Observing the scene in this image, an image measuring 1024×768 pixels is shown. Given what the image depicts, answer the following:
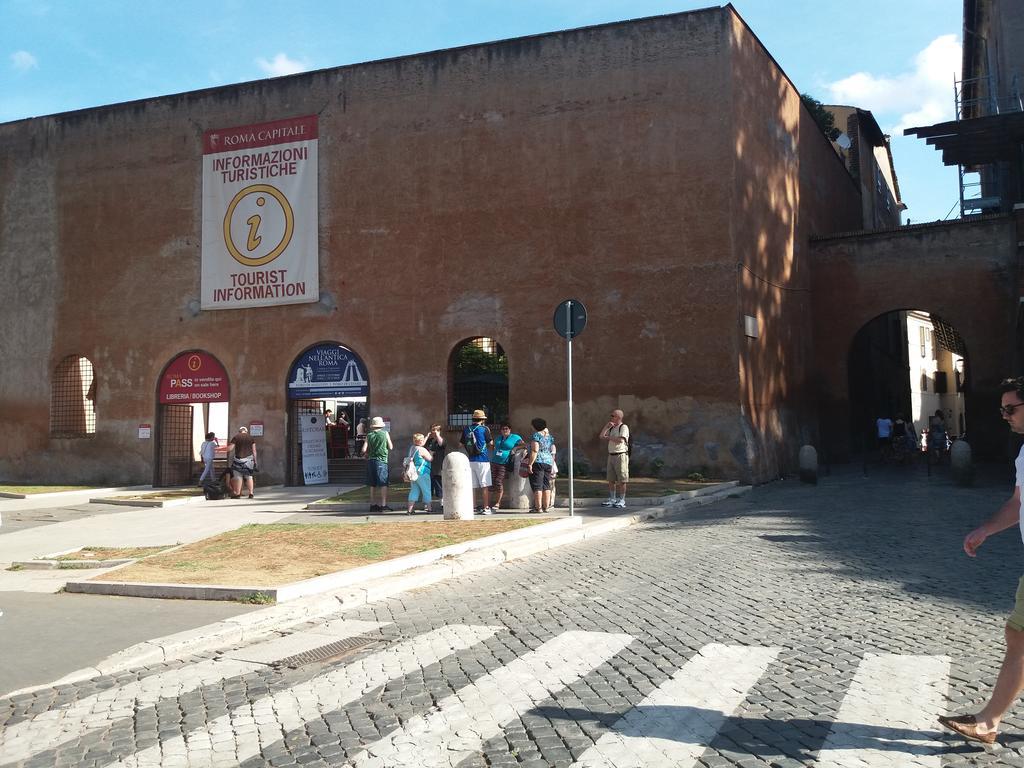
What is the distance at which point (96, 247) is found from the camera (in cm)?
2595

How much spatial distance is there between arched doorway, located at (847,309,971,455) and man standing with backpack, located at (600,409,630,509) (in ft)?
40.8

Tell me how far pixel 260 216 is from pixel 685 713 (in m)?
22.1

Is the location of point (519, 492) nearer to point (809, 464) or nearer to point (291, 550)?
point (291, 550)

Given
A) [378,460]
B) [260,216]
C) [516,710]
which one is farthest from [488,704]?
[260,216]

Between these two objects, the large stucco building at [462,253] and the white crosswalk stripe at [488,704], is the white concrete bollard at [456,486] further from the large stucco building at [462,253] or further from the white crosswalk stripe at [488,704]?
the large stucco building at [462,253]

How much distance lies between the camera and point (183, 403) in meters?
24.9

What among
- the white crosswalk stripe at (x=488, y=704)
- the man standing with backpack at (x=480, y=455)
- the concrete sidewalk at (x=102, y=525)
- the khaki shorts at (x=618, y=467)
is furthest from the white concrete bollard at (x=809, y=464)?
the white crosswalk stripe at (x=488, y=704)

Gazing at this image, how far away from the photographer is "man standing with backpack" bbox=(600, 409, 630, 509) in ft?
50.2

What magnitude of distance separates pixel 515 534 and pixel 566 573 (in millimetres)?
2221

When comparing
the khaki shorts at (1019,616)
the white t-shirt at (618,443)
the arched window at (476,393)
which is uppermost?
the arched window at (476,393)

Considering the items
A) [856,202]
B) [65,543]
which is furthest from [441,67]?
[856,202]

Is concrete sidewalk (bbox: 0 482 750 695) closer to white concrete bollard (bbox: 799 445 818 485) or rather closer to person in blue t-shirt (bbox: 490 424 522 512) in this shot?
person in blue t-shirt (bbox: 490 424 522 512)

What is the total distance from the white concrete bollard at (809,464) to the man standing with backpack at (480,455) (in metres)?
8.71

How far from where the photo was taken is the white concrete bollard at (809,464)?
66.9 feet
